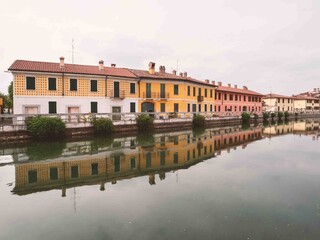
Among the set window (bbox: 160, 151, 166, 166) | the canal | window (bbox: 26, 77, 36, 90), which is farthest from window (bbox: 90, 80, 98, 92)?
window (bbox: 160, 151, 166, 166)

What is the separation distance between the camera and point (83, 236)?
16.2 ft

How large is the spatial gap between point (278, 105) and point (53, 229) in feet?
279

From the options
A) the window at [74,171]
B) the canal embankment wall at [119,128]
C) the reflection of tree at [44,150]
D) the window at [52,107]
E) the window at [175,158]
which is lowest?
the window at [74,171]

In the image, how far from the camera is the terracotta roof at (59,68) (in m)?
26.2

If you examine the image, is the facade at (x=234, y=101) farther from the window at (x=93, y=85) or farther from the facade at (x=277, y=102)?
the window at (x=93, y=85)

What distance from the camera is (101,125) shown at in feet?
69.2

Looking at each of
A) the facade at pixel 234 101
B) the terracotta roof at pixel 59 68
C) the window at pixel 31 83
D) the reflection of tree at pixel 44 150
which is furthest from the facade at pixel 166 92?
the reflection of tree at pixel 44 150

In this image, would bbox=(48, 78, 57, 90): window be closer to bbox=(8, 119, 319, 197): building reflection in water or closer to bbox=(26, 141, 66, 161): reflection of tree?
bbox=(26, 141, 66, 161): reflection of tree

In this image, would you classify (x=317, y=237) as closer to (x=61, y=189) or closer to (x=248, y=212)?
(x=248, y=212)

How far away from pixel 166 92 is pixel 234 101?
22444mm

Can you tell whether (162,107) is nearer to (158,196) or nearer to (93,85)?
(93,85)

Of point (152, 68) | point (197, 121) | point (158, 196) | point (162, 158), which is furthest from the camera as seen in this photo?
point (152, 68)

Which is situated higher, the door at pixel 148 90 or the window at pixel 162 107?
the door at pixel 148 90

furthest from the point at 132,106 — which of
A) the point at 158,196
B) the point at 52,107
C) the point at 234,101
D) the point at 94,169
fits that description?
the point at 234,101
